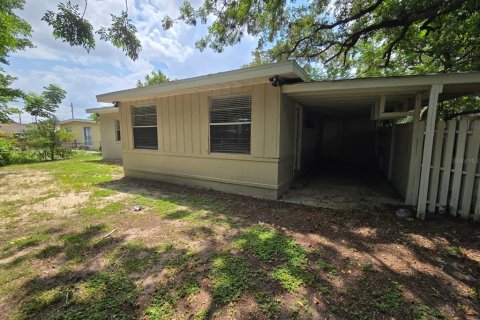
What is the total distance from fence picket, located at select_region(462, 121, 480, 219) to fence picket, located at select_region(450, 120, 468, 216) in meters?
0.07

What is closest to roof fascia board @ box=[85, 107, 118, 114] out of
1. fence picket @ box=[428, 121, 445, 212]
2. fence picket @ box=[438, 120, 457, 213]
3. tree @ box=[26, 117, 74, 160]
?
tree @ box=[26, 117, 74, 160]

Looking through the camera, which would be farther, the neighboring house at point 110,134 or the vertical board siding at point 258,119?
the neighboring house at point 110,134

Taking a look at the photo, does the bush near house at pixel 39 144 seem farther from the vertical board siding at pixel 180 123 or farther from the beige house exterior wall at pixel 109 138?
the vertical board siding at pixel 180 123

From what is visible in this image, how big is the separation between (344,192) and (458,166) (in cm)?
228

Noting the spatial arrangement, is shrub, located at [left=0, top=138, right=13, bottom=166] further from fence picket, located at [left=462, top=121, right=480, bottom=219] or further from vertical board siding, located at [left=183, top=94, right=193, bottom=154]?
fence picket, located at [left=462, top=121, right=480, bottom=219]

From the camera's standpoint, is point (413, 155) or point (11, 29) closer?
point (413, 155)

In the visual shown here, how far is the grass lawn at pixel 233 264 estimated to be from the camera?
193 centimetres

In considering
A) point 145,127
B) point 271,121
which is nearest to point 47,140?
point 145,127

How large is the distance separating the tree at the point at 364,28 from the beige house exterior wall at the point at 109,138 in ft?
21.6

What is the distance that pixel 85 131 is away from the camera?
70.1 feet

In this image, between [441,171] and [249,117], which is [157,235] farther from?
[441,171]

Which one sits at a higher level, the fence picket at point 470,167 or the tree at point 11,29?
the tree at point 11,29

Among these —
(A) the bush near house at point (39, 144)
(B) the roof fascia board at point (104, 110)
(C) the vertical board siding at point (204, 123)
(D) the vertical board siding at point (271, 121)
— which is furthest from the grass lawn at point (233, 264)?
(A) the bush near house at point (39, 144)

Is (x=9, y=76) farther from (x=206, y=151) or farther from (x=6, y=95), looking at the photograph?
(x=206, y=151)
